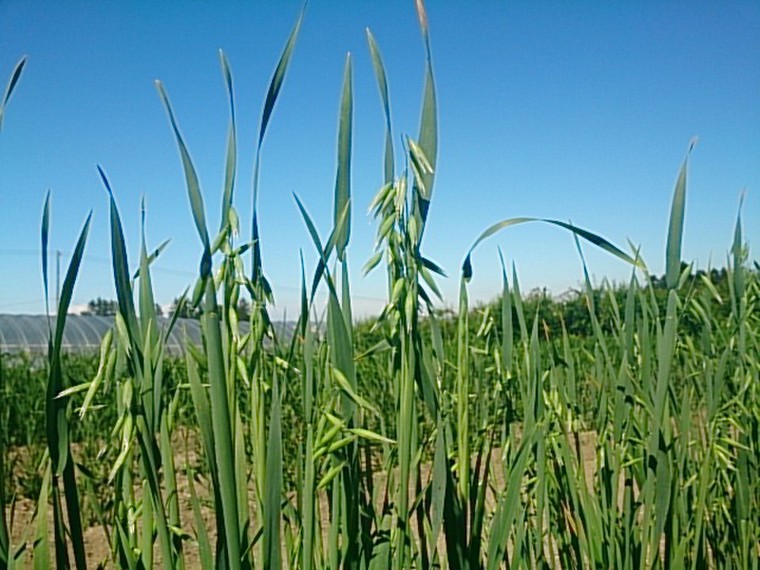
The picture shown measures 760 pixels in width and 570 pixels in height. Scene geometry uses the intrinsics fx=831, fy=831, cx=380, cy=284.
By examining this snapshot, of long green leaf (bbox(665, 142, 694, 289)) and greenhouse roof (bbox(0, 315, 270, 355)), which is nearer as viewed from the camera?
long green leaf (bbox(665, 142, 694, 289))

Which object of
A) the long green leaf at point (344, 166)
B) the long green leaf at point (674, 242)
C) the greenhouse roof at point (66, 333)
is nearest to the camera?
the long green leaf at point (344, 166)

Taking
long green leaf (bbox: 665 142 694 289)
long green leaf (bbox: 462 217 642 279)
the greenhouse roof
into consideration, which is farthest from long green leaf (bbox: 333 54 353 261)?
the greenhouse roof

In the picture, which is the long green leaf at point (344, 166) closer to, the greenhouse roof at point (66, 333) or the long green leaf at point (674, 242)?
the long green leaf at point (674, 242)

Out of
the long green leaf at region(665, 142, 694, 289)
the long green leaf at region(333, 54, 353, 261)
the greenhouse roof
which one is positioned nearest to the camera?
the long green leaf at region(333, 54, 353, 261)

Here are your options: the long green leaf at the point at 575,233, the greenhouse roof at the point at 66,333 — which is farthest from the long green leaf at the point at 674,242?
the greenhouse roof at the point at 66,333

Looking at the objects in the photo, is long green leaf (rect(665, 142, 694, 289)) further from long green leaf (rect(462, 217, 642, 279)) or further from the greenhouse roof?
the greenhouse roof

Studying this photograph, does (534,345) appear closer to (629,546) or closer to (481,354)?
(481,354)

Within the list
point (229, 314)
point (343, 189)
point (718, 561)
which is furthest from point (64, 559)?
point (718, 561)

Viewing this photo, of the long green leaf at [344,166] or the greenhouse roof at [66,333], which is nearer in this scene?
the long green leaf at [344,166]

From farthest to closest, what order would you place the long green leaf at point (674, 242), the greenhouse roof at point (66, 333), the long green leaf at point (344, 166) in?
the greenhouse roof at point (66, 333) → the long green leaf at point (674, 242) → the long green leaf at point (344, 166)

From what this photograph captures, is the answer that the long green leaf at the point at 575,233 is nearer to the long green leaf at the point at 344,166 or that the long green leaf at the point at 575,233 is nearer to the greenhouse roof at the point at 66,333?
the long green leaf at the point at 344,166

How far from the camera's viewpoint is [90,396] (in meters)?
0.49

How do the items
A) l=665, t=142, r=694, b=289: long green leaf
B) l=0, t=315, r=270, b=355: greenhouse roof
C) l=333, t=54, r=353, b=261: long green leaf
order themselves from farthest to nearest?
l=0, t=315, r=270, b=355: greenhouse roof, l=665, t=142, r=694, b=289: long green leaf, l=333, t=54, r=353, b=261: long green leaf

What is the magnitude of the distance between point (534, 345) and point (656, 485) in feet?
0.64
